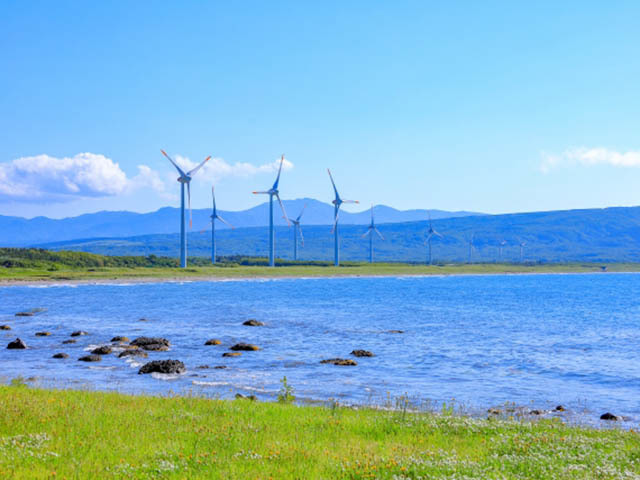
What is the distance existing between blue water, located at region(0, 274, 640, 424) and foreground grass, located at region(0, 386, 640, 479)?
6.51 m

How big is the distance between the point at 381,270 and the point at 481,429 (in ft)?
590

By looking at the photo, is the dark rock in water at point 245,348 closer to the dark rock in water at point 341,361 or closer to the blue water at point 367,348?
the blue water at point 367,348

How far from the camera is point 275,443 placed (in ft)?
50.0

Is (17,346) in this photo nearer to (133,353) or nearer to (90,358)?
(90,358)

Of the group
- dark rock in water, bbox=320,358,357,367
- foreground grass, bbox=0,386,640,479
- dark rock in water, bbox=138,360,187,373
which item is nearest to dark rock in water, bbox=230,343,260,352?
dark rock in water, bbox=320,358,357,367

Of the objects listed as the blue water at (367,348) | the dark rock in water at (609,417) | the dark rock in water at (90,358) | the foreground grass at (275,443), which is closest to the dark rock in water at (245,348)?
the blue water at (367,348)

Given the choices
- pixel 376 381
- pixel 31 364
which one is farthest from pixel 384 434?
pixel 31 364

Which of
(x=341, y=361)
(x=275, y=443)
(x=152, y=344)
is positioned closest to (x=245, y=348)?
(x=152, y=344)

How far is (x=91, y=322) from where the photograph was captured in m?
60.2

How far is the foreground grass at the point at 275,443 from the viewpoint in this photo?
43.0 ft

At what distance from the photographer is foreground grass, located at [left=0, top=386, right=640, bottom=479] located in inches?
516

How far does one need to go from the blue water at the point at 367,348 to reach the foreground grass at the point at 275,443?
6508 mm

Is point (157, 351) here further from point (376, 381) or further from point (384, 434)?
point (384, 434)

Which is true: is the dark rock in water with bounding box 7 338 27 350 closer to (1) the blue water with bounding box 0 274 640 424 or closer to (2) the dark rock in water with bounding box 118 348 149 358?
(1) the blue water with bounding box 0 274 640 424
